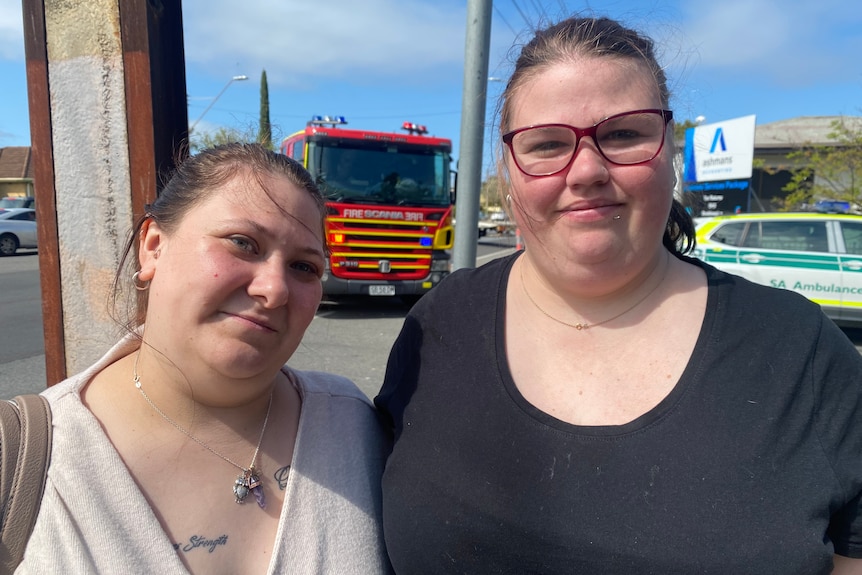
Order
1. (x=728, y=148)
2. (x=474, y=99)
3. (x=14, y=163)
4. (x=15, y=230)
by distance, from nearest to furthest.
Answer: (x=474, y=99)
(x=728, y=148)
(x=15, y=230)
(x=14, y=163)

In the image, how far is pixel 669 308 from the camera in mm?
1427

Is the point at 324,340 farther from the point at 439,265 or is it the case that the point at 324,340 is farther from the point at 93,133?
the point at 93,133

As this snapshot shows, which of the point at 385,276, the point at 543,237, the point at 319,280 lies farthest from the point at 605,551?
the point at 385,276

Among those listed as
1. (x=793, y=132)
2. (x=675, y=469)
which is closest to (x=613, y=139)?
(x=675, y=469)

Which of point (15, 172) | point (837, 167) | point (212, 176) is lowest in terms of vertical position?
point (212, 176)

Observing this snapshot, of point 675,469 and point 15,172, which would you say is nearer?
point 675,469

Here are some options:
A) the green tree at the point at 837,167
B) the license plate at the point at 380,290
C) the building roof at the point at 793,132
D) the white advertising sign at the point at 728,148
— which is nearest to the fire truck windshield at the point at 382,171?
the license plate at the point at 380,290

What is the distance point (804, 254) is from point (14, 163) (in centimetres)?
4934

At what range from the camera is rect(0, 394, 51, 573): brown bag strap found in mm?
1071

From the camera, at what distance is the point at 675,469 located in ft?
3.89

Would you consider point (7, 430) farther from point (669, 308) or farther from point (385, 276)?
point (385, 276)

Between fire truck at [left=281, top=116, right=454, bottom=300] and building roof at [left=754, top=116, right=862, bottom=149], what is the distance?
19.5 m

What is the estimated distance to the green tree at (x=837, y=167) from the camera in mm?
16266

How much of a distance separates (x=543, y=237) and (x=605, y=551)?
70 centimetres
